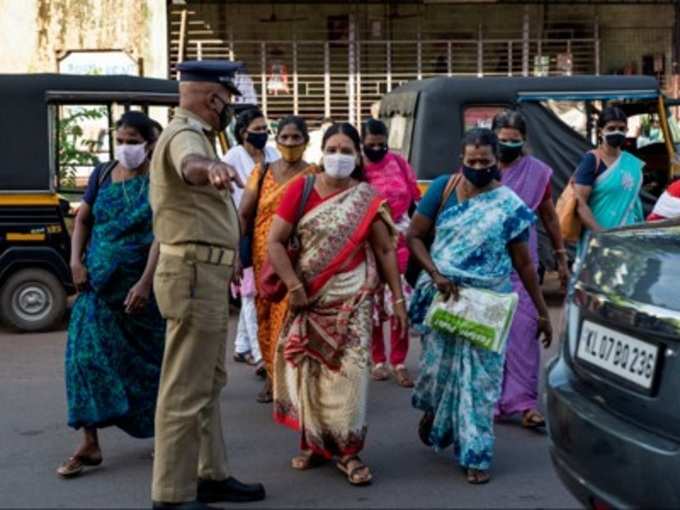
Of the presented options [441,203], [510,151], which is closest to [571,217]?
[510,151]

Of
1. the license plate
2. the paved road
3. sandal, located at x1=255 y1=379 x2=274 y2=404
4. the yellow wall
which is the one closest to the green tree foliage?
the paved road

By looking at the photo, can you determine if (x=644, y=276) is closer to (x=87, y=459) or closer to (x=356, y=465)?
(x=356, y=465)

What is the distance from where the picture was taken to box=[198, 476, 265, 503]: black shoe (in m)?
4.93

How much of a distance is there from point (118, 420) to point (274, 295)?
2.96 ft

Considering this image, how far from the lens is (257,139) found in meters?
7.75

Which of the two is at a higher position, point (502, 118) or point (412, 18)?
point (412, 18)

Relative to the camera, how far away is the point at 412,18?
1880 centimetres

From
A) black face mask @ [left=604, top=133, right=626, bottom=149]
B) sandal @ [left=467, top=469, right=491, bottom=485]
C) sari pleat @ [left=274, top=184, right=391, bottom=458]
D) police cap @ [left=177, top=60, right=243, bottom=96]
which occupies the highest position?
police cap @ [left=177, top=60, right=243, bottom=96]

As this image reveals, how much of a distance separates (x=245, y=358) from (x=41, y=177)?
2.37 m

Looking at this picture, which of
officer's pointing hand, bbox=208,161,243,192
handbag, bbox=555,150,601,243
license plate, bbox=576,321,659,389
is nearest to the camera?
license plate, bbox=576,321,659,389

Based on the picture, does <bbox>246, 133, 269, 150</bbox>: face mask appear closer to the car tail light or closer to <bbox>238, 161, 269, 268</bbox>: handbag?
<bbox>238, 161, 269, 268</bbox>: handbag

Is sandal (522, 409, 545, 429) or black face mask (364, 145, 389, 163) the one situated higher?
black face mask (364, 145, 389, 163)

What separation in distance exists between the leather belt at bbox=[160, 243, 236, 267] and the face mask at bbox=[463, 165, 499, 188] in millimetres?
1233

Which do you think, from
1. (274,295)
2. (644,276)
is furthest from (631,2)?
(644,276)
